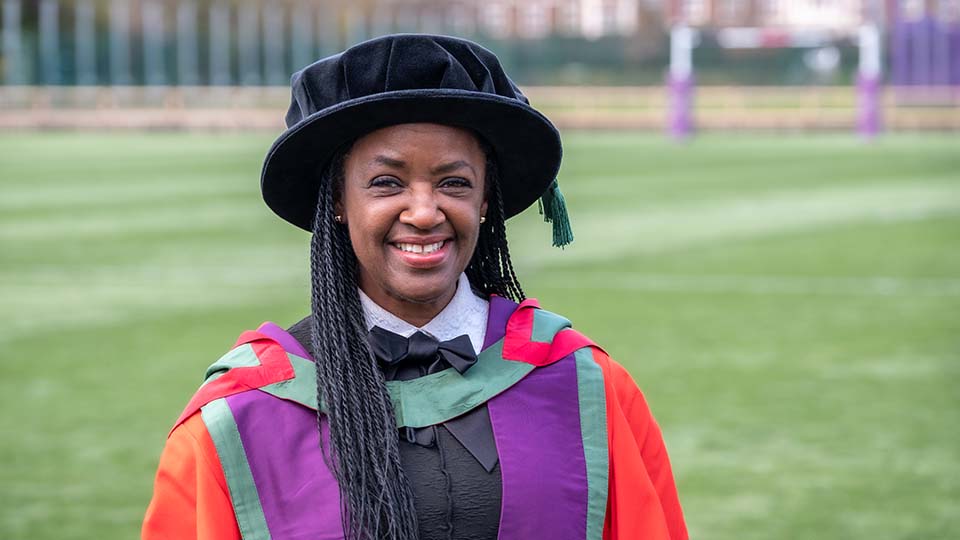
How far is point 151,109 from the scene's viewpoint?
5047 centimetres

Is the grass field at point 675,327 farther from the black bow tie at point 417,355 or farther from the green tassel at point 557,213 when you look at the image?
the black bow tie at point 417,355

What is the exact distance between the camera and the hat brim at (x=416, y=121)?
7.03 ft

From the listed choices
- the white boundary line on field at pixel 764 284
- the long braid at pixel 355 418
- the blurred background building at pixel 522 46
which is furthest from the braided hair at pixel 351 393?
the blurred background building at pixel 522 46

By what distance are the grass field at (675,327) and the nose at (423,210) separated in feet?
12.5

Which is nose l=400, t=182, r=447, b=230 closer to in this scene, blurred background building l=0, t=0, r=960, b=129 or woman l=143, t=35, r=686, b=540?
woman l=143, t=35, r=686, b=540

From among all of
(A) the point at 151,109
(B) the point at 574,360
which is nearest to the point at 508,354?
(B) the point at 574,360

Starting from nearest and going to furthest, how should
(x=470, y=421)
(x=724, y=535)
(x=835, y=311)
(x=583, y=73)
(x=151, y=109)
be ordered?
(x=470, y=421) < (x=724, y=535) < (x=835, y=311) < (x=151, y=109) < (x=583, y=73)

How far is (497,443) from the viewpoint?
2150 mm

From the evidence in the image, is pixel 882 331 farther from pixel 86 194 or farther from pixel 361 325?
pixel 86 194

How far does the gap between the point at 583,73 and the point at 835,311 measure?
50.5 m

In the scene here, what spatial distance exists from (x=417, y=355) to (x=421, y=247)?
14cm

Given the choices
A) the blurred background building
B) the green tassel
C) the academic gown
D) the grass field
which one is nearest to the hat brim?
the green tassel

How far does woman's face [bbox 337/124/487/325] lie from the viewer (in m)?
2.19

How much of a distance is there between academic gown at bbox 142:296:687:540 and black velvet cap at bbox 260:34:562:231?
23 cm
